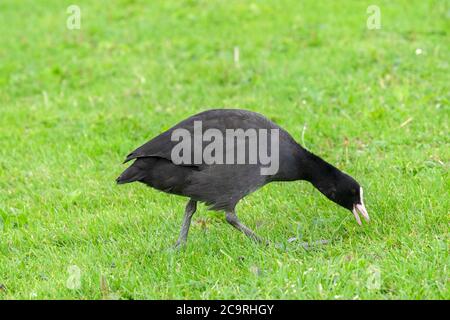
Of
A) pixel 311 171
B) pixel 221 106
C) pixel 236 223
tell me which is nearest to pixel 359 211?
pixel 311 171

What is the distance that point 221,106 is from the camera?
828cm

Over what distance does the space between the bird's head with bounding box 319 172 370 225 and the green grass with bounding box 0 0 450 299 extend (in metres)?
0.13

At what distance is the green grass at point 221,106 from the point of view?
4609 mm

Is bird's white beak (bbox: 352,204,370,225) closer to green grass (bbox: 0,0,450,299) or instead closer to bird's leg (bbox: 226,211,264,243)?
green grass (bbox: 0,0,450,299)

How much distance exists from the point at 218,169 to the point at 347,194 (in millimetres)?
1021

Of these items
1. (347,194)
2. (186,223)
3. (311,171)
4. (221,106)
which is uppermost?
(221,106)

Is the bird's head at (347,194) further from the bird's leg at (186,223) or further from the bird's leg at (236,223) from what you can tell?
the bird's leg at (186,223)

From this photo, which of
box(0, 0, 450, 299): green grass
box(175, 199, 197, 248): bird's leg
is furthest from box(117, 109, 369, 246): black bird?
box(0, 0, 450, 299): green grass

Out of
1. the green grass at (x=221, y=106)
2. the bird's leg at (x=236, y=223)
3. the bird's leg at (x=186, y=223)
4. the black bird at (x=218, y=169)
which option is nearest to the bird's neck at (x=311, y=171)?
the black bird at (x=218, y=169)

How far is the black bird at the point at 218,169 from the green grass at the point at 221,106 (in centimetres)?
26

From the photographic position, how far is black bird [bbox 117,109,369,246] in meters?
5.14

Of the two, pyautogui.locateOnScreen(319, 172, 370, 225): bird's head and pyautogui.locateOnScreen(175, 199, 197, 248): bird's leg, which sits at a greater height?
pyautogui.locateOnScreen(319, 172, 370, 225): bird's head

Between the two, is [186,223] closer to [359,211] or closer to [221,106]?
[359,211]

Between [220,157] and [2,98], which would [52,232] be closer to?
[220,157]
